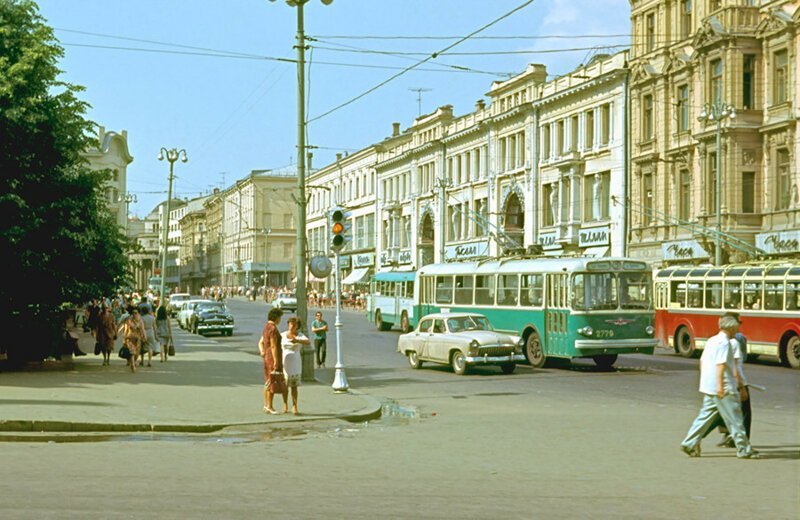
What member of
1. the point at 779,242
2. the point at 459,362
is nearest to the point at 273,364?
the point at 459,362

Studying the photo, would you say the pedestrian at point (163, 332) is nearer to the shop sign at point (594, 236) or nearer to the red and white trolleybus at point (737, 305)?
the red and white trolleybus at point (737, 305)

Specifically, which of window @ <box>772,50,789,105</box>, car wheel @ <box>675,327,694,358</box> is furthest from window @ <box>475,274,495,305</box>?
window @ <box>772,50,789,105</box>

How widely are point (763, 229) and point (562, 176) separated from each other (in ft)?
58.3

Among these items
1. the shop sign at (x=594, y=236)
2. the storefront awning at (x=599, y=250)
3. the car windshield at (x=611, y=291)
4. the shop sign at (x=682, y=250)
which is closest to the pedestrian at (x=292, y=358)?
the car windshield at (x=611, y=291)

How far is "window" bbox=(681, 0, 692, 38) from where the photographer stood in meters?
49.7

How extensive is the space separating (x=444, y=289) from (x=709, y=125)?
17621 mm

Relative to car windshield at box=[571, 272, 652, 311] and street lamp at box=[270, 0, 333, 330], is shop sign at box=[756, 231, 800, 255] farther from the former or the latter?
street lamp at box=[270, 0, 333, 330]

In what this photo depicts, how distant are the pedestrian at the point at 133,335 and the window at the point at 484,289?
35.0 ft

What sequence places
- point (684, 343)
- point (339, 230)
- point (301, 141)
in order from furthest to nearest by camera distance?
point (684, 343) → point (301, 141) → point (339, 230)

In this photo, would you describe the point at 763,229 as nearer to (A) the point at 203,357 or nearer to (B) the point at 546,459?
(A) the point at 203,357

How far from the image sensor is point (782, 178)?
141ft

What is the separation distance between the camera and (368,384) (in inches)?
944

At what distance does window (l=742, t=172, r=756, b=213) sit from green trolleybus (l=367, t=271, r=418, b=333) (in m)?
14.7

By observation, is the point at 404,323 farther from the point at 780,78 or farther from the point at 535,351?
the point at 780,78
